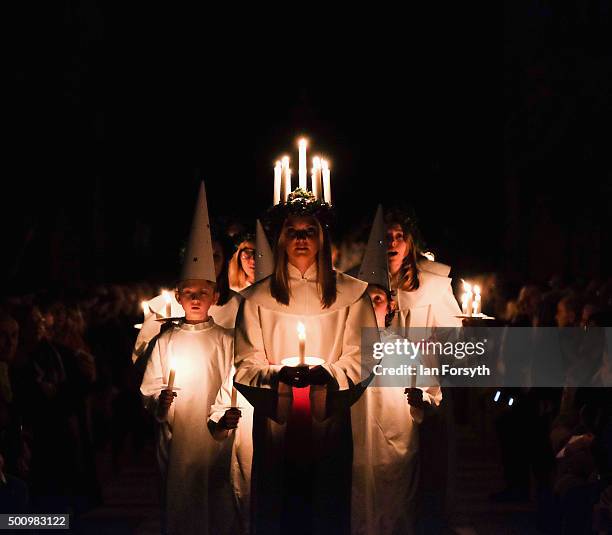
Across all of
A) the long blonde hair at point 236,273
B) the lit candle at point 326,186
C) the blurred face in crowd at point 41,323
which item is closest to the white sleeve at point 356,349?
the lit candle at point 326,186

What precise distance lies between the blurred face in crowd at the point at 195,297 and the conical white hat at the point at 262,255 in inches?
23.1

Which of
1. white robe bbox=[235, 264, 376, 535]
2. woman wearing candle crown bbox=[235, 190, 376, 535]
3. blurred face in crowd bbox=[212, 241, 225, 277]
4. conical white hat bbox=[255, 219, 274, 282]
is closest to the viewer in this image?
woman wearing candle crown bbox=[235, 190, 376, 535]

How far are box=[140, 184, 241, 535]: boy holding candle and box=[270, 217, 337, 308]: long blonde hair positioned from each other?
2.62 ft

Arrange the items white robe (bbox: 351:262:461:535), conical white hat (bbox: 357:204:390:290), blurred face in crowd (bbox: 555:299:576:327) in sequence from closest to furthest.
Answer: conical white hat (bbox: 357:204:390:290) → white robe (bbox: 351:262:461:535) → blurred face in crowd (bbox: 555:299:576:327)

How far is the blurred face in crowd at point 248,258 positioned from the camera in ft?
24.7

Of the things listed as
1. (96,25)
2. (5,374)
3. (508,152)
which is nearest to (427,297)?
(5,374)

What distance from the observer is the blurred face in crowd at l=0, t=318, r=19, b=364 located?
23.7 ft

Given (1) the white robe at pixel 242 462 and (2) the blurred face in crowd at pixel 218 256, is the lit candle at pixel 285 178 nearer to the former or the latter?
(2) the blurred face in crowd at pixel 218 256

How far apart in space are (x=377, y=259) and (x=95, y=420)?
5.32 m

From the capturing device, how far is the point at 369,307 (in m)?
5.41

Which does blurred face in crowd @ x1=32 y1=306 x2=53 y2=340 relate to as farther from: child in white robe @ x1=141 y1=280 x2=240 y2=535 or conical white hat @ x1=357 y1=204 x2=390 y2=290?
conical white hat @ x1=357 y1=204 x2=390 y2=290

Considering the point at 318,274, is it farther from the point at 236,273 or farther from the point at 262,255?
the point at 236,273

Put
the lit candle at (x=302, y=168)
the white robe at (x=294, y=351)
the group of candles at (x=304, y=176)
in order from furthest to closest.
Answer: the group of candles at (x=304, y=176)
the lit candle at (x=302, y=168)
the white robe at (x=294, y=351)

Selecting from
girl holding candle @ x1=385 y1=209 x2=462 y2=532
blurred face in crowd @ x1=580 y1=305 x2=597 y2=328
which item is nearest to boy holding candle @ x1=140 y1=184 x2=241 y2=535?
girl holding candle @ x1=385 y1=209 x2=462 y2=532
